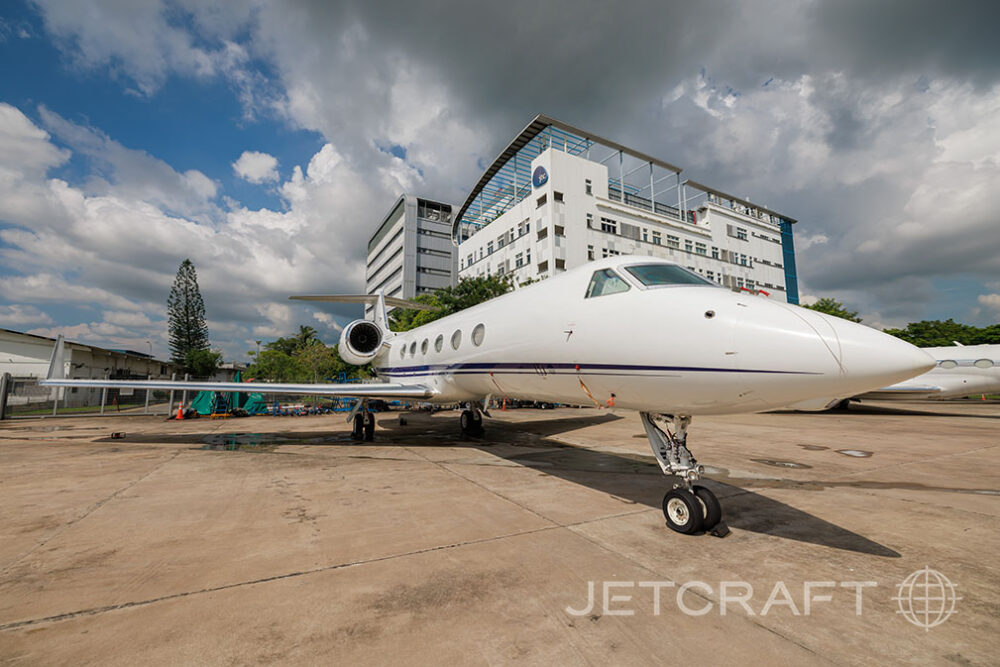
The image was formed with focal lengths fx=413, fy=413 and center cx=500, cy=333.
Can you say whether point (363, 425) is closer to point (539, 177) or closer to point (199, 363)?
point (539, 177)

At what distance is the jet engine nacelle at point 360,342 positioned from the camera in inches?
503

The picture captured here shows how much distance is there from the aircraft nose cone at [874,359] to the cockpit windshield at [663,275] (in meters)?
1.48

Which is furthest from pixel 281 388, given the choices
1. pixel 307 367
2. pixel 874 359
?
pixel 307 367

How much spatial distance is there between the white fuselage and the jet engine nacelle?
758 cm

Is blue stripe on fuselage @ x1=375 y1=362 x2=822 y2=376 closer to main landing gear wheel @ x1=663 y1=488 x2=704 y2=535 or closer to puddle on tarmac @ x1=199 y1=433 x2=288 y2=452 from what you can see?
main landing gear wheel @ x1=663 y1=488 x2=704 y2=535

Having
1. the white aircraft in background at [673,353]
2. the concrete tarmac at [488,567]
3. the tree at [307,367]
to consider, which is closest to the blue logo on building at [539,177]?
the tree at [307,367]

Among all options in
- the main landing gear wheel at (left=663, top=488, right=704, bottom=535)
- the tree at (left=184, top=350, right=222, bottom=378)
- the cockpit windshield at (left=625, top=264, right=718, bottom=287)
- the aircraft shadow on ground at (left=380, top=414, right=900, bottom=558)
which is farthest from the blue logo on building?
the tree at (left=184, top=350, right=222, bottom=378)

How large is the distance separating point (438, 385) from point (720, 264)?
148 feet

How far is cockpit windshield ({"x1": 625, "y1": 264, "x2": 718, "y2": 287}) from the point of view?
4348 millimetres

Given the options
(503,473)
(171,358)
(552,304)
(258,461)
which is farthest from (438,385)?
(171,358)

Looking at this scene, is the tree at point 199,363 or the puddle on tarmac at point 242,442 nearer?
the puddle on tarmac at point 242,442

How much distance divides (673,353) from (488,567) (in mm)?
2373

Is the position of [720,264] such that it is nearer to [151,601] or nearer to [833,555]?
[833,555]

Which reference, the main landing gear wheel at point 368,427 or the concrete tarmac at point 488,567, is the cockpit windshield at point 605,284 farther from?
the main landing gear wheel at point 368,427
